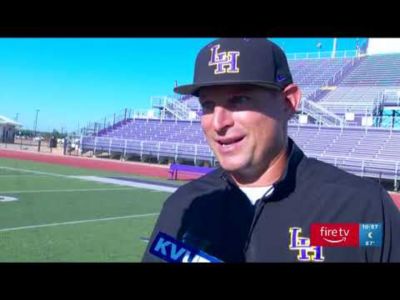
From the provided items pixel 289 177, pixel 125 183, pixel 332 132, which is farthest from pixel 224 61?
pixel 332 132

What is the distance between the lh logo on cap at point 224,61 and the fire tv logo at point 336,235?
1.30ft

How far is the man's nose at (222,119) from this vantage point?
1.05 m

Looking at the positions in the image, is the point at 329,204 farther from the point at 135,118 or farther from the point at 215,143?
the point at 135,118

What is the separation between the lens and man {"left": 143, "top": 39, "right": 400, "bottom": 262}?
3.31 ft

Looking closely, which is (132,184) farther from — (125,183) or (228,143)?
(228,143)

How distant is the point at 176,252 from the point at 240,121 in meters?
0.33

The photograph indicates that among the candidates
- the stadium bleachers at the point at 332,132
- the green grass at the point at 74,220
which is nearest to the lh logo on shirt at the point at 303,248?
the green grass at the point at 74,220

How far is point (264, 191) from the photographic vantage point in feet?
3.76

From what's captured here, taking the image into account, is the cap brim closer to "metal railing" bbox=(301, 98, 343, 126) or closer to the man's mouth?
the man's mouth

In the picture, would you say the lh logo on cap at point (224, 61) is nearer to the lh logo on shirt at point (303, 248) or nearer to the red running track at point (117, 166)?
the lh logo on shirt at point (303, 248)

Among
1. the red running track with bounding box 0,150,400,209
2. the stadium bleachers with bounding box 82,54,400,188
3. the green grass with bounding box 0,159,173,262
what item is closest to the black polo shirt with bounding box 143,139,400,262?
the green grass with bounding box 0,159,173,262

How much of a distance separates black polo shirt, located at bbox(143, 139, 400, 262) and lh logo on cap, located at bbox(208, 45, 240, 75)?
296 millimetres
